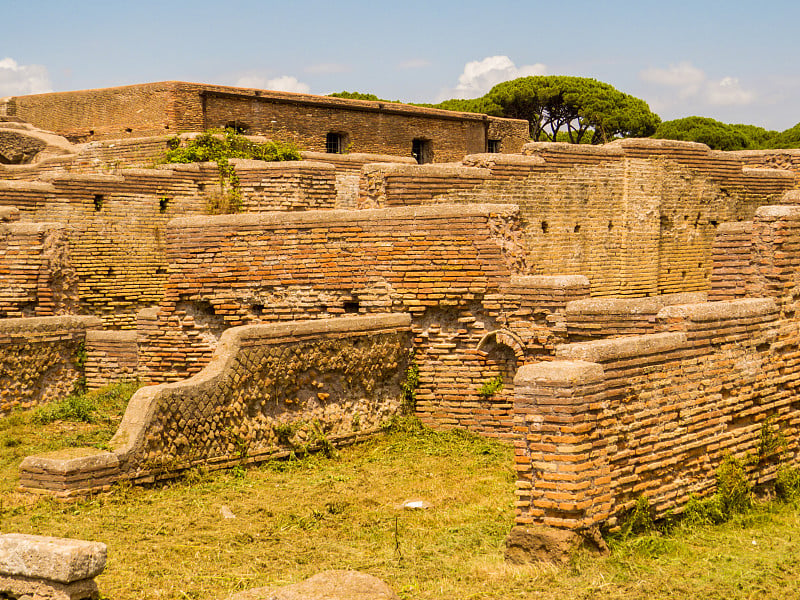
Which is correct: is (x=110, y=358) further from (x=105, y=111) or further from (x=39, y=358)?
(x=105, y=111)

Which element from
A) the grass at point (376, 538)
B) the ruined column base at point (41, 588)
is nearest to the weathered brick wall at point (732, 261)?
the grass at point (376, 538)

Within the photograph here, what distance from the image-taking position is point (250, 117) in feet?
65.8

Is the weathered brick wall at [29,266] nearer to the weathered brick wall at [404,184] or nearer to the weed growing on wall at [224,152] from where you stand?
the weed growing on wall at [224,152]

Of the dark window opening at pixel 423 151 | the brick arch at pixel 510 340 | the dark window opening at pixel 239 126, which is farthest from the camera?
the dark window opening at pixel 423 151

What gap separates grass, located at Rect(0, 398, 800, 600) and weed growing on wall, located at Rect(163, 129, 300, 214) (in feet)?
22.2

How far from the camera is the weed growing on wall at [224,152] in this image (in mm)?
15312

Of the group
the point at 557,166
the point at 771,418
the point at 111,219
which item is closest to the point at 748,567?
the point at 771,418

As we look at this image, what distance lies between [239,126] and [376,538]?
14.1m

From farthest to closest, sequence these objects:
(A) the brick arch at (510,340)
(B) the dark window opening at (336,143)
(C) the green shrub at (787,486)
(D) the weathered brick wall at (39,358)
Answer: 1. (B) the dark window opening at (336,143)
2. (D) the weathered brick wall at (39,358)
3. (A) the brick arch at (510,340)
4. (C) the green shrub at (787,486)

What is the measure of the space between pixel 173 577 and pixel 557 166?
31.6 feet

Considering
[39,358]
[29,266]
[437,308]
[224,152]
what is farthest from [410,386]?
[224,152]

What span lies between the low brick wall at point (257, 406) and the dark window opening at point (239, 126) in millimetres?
10477

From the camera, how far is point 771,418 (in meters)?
8.34

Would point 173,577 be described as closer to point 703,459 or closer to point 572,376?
point 572,376
